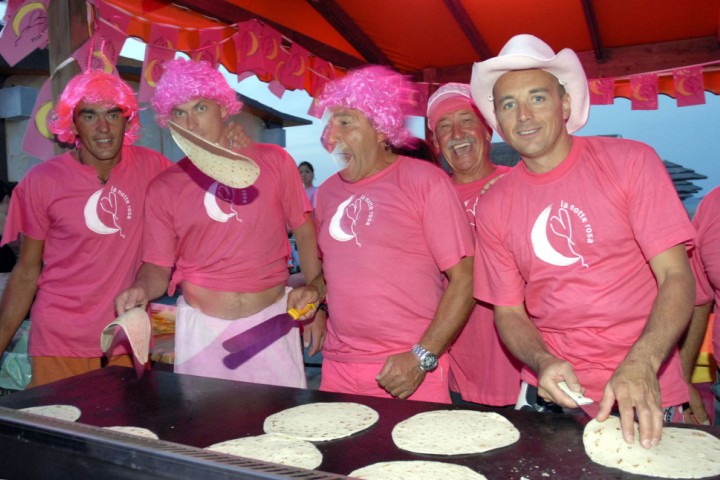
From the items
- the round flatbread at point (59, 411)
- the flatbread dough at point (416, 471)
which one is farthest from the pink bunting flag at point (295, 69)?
the flatbread dough at point (416, 471)

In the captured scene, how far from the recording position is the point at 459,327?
7.52ft

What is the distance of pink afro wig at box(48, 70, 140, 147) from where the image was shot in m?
2.92

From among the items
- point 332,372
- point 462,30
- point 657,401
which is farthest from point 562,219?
point 462,30

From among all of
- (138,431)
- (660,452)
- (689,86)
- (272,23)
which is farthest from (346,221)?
(689,86)

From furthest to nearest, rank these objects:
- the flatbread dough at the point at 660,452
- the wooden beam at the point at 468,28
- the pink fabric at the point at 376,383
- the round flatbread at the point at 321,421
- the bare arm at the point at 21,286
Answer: the wooden beam at the point at 468,28, the bare arm at the point at 21,286, the pink fabric at the point at 376,383, the round flatbread at the point at 321,421, the flatbread dough at the point at 660,452

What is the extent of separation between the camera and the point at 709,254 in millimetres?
2361

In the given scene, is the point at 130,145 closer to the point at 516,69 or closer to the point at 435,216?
the point at 435,216

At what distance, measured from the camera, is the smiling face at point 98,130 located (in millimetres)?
2914

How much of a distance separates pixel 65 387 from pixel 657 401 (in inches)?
79.2

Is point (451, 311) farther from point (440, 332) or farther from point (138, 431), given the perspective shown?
point (138, 431)

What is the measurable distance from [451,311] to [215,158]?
1.02 meters

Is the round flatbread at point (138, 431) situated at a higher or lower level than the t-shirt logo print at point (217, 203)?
lower

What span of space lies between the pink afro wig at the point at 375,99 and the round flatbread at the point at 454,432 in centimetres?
122

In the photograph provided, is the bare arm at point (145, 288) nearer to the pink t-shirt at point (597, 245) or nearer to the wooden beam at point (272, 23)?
the pink t-shirt at point (597, 245)
